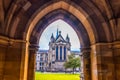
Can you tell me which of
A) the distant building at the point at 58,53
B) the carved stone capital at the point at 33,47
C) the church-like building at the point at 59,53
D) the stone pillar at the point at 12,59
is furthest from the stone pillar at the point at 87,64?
the church-like building at the point at 59,53

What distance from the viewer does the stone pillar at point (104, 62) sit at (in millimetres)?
5188

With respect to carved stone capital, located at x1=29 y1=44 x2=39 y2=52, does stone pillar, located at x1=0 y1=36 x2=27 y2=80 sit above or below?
below

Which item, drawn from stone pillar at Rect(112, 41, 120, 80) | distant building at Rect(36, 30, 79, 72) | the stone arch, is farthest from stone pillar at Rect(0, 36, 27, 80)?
distant building at Rect(36, 30, 79, 72)

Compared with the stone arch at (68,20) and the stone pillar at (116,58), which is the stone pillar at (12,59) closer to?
the stone arch at (68,20)

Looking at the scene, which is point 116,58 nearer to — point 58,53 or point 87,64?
point 87,64

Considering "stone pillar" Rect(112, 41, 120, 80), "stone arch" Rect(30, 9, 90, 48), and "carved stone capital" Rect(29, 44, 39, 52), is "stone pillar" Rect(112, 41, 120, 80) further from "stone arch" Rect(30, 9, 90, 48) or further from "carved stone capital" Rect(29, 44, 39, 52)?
"carved stone capital" Rect(29, 44, 39, 52)

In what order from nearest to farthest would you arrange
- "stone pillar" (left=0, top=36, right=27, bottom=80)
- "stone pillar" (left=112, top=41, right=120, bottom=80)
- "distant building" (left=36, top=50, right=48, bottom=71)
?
1. "stone pillar" (left=0, top=36, right=27, bottom=80)
2. "stone pillar" (left=112, top=41, right=120, bottom=80)
3. "distant building" (left=36, top=50, right=48, bottom=71)

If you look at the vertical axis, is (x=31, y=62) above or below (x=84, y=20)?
below

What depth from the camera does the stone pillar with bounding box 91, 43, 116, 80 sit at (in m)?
5.19

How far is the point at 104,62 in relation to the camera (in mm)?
5262

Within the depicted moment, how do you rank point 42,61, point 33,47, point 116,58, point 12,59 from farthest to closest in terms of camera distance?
point 42,61
point 33,47
point 116,58
point 12,59

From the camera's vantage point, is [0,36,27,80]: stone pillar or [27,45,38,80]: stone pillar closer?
[0,36,27,80]: stone pillar

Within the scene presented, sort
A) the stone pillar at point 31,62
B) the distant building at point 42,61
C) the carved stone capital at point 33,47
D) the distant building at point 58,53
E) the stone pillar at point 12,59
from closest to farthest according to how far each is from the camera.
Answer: the stone pillar at point 12,59, the stone pillar at point 31,62, the carved stone capital at point 33,47, the distant building at point 58,53, the distant building at point 42,61

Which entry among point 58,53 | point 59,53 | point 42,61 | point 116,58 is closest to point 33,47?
point 116,58
